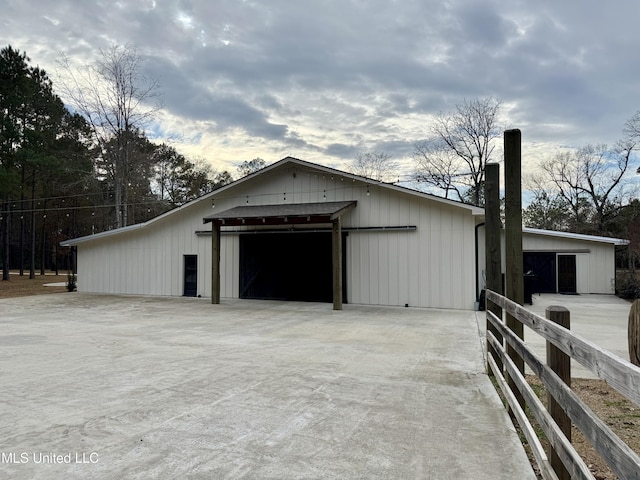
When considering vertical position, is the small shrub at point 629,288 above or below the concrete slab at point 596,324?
above

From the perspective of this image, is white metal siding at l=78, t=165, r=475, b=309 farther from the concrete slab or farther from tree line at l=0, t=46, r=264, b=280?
tree line at l=0, t=46, r=264, b=280

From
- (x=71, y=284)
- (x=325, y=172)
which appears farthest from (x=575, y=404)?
(x=71, y=284)

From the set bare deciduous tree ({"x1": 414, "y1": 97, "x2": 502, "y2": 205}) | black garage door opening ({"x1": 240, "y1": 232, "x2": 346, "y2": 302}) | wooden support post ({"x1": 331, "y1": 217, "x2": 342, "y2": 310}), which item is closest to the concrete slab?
wooden support post ({"x1": 331, "y1": 217, "x2": 342, "y2": 310})

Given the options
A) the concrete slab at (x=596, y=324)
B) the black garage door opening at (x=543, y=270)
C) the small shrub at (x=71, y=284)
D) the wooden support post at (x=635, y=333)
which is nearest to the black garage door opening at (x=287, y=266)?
the concrete slab at (x=596, y=324)

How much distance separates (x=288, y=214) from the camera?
39.4ft

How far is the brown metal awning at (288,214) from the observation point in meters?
11.8

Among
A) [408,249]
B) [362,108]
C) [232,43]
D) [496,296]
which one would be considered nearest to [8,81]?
[232,43]

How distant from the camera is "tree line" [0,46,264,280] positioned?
21016 mm

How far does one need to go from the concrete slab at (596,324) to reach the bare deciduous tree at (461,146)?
15419mm

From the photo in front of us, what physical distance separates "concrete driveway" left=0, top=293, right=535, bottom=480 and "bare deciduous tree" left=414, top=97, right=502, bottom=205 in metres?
23.9

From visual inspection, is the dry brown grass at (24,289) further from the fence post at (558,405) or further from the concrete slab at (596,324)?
the fence post at (558,405)

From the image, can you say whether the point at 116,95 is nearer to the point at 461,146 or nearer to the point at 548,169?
the point at 461,146

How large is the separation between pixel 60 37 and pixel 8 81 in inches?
419

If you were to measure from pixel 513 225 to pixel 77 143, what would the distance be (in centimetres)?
3319
